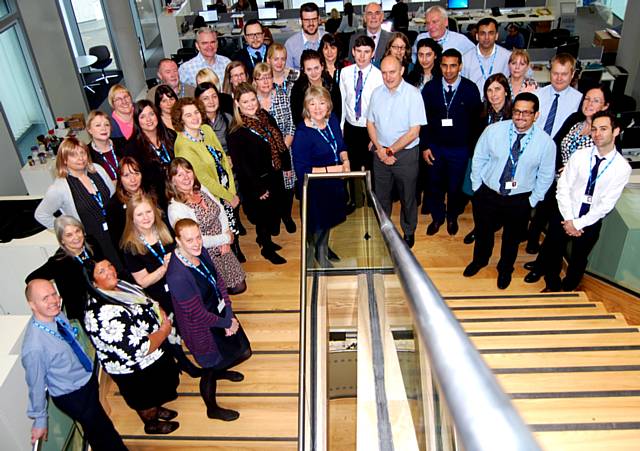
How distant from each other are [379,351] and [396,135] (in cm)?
252

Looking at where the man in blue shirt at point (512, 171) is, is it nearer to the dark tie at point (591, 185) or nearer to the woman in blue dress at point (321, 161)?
the dark tie at point (591, 185)

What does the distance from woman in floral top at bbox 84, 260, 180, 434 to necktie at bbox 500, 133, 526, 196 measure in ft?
9.56

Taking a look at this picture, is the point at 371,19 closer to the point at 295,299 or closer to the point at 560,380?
the point at 295,299

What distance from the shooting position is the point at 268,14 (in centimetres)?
1326

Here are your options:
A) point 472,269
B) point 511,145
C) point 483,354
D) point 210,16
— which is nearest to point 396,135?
point 511,145

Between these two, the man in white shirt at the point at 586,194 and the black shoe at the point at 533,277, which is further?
the black shoe at the point at 533,277

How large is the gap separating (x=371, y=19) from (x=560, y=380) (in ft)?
14.2

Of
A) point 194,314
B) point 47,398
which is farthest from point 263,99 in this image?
point 47,398

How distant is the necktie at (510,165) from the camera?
4.52m

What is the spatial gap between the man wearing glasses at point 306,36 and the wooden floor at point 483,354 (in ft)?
8.11

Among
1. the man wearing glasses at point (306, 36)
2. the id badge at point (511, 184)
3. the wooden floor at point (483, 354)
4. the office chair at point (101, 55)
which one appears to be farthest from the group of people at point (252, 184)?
the office chair at point (101, 55)

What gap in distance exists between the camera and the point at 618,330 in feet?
14.8

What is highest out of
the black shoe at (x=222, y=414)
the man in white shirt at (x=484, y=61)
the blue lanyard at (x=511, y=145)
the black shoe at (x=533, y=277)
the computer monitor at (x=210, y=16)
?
the man in white shirt at (x=484, y=61)

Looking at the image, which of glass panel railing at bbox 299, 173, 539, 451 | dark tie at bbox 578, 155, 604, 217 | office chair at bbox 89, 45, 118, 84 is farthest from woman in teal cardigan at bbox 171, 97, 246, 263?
office chair at bbox 89, 45, 118, 84
